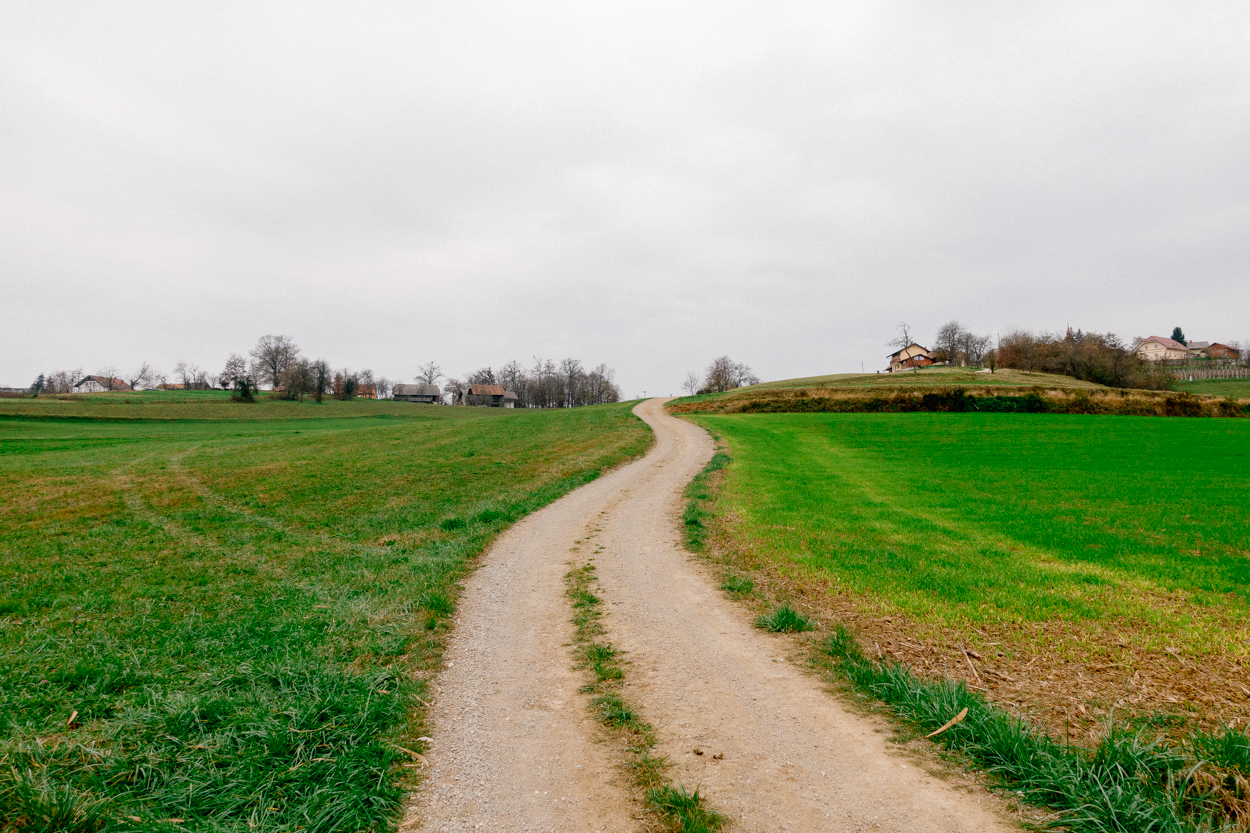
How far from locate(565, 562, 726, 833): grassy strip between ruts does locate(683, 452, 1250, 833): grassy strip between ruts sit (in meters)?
2.42

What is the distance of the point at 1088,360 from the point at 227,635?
98215 millimetres

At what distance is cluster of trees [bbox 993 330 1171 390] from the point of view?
69938 mm

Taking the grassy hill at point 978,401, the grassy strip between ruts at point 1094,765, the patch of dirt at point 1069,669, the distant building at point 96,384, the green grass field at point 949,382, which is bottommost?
the patch of dirt at point 1069,669

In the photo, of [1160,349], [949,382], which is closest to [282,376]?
[949,382]

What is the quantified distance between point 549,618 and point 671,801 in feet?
14.2

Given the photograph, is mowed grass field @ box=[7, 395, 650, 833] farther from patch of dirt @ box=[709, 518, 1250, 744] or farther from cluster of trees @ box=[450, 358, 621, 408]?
cluster of trees @ box=[450, 358, 621, 408]

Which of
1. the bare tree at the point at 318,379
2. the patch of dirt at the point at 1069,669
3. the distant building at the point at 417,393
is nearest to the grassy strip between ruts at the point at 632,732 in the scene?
the patch of dirt at the point at 1069,669

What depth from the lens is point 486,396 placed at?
152m

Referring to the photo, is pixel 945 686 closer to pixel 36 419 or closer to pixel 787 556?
pixel 787 556

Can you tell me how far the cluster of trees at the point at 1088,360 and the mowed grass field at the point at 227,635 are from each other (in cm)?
8259

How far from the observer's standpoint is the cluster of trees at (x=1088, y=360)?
6994cm

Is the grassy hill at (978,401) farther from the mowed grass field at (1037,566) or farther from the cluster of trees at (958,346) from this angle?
the cluster of trees at (958,346)

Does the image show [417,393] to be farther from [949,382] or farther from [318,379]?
[949,382]

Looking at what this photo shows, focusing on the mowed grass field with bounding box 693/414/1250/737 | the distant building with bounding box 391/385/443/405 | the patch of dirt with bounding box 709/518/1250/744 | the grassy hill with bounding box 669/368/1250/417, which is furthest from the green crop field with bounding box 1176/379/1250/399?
the distant building with bounding box 391/385/443/405
